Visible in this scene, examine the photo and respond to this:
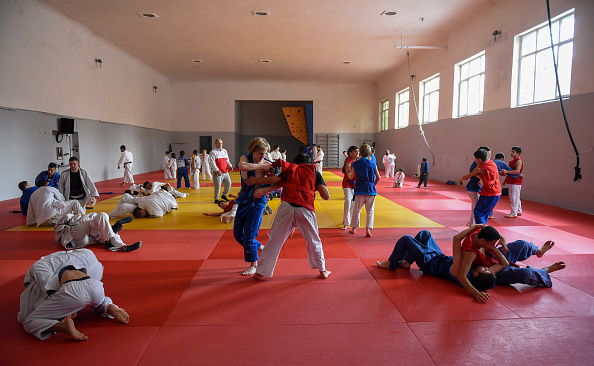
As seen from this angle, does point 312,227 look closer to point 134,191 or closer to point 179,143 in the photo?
point 134,191

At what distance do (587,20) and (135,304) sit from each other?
35.5 ft

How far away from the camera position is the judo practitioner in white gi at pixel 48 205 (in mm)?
6730

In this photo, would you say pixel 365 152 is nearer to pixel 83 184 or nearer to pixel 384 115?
pixel 83 184

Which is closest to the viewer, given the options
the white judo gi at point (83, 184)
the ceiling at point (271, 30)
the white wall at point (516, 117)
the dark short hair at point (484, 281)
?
the dark short hair at point (484, 281)

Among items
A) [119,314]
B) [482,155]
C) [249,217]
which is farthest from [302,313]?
[482,155]

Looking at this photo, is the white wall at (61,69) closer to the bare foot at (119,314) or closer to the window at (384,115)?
the bare foot at (119,314)

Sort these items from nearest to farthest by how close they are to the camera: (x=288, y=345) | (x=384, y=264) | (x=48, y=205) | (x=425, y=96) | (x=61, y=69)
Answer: (x=288, y=345) → (x=384, y=264) → (x=48, y=205) → (x=61, y=69) → (x=425, y=96)

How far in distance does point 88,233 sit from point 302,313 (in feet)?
13.5

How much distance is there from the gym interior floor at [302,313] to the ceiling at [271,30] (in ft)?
30.1

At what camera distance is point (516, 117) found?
10.7m

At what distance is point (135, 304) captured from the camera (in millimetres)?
3568

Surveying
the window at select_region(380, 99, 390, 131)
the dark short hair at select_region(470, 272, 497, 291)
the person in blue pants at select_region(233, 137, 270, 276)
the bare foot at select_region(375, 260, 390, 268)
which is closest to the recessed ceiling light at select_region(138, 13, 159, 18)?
the person in blue pants at select_region(233, 137, 270, 276)

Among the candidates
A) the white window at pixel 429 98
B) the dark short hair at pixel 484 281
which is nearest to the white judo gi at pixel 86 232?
the dark short hair at pixel 484 281

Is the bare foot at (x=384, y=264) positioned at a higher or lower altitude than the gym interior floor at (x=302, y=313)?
higher
